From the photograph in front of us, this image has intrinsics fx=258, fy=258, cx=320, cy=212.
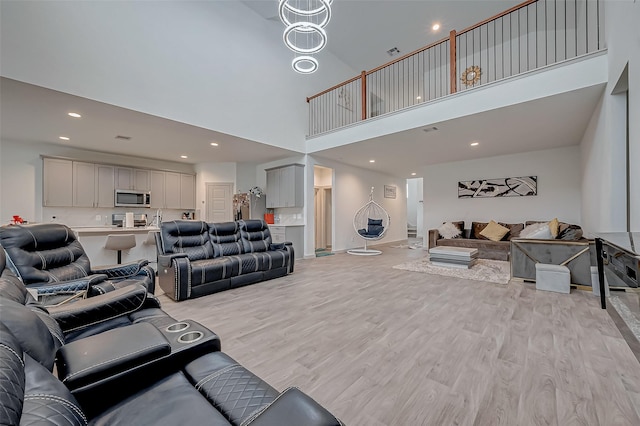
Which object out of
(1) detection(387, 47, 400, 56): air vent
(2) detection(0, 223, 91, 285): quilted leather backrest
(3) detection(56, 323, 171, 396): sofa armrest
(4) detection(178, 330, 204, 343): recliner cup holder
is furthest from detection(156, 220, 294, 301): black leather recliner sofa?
(1) detection(387, 47, 400, 56): air vent

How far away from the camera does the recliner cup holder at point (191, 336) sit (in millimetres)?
1216

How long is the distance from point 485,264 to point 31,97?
7.99m

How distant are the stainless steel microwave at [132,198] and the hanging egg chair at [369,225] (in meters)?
5.59

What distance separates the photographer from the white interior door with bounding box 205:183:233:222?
770 centimetres

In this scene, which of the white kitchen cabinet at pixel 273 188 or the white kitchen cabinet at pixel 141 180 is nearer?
the white kitchen cabinet at pixel 141 180

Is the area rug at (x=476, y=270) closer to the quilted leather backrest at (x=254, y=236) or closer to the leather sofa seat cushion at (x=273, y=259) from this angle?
the leather sofa seat cushion at (x=273, y=259)

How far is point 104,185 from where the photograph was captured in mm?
6141

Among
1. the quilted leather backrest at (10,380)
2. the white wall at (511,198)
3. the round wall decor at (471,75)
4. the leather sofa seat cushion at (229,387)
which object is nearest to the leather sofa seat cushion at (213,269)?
the leather sofa seat cushion at (229,387)

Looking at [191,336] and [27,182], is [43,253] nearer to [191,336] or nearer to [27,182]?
[191,336]

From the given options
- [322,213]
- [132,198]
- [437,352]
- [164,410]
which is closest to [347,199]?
[322,213]

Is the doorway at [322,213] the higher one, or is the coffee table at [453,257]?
the doorway at [322,213]

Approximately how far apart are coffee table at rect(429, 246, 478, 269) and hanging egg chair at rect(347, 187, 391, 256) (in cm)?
177

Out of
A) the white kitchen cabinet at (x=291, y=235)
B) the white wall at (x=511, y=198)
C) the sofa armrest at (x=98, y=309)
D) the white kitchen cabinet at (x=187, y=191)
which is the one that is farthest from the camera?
the white kitchen cabinet at (x=187, y=191)

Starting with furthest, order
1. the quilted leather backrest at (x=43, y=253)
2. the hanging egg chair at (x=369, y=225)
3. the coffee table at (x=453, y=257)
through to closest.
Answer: the hanging egg chair at (x=369, y=225) < the coffee table at (x=453, y=257) < the quilted leather backrest at (x=43, y=253)
